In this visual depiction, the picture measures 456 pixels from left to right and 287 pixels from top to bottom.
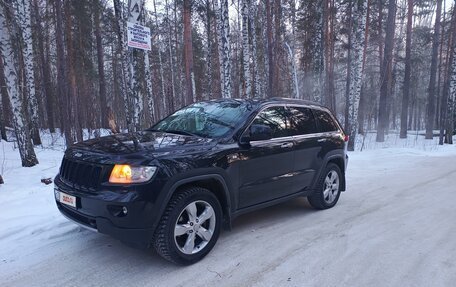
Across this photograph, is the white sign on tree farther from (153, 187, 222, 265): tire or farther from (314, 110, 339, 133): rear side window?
(153, 187, 222, 265): tire

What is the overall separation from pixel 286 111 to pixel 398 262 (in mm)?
2521

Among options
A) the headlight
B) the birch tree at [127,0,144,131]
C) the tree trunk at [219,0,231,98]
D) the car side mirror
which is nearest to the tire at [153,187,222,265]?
the headlight

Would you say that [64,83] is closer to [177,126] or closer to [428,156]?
[177,126]

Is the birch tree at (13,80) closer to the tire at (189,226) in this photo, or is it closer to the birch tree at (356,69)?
the tire at (189,226)

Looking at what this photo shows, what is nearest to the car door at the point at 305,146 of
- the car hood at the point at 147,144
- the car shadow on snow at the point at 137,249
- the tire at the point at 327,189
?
the tire at the point at 327,189

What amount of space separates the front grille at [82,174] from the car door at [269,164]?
66.7 inches

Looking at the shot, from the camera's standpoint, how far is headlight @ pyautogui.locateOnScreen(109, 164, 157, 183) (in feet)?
11.2

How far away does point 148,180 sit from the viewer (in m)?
3.41

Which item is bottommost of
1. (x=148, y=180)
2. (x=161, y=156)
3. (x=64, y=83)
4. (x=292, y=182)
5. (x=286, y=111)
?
(x=292, y=182)

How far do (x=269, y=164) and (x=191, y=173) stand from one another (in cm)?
136

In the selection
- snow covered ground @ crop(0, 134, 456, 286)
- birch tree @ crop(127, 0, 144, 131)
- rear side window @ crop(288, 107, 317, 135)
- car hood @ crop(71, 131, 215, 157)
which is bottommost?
snow covered ground @ crop(0, 134, 456, 286)

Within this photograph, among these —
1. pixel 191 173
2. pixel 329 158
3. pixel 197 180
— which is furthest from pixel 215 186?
pixel 329 158

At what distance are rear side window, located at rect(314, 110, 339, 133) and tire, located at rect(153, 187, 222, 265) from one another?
2682 mm

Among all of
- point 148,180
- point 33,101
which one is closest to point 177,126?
point 148,180
